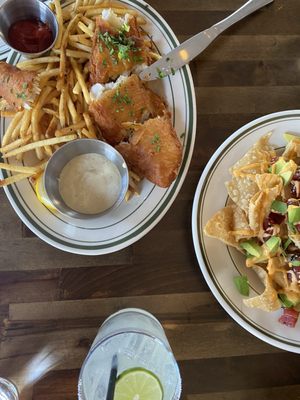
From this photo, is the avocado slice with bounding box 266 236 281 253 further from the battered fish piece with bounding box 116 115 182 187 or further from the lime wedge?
the lime wedge

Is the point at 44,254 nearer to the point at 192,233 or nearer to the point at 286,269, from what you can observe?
the point at 192,233

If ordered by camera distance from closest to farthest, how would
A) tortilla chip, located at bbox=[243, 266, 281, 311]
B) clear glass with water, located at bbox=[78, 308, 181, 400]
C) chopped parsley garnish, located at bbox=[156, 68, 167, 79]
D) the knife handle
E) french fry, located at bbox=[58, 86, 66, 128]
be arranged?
clear glass with water, located at bbox=[78, 308, 181, 400]
tortilla chip, located at bbox=[243, 266, 281, 311]
french fry, located at bbox=[58, 86, 66, 128]
chopped parsley garnish, located at bbox=[156, 68, 167, 79]
the knife handle

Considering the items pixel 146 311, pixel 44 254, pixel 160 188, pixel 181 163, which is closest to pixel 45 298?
pixel 44 254

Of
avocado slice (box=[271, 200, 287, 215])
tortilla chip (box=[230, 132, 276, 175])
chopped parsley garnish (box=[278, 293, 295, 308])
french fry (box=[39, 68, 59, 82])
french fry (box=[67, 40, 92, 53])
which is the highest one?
french fry (box=[67, 40, 92, 53])

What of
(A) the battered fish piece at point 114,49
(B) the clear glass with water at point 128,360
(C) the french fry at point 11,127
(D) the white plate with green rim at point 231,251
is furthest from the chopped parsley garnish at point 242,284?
(C) the french fry at point 11,127

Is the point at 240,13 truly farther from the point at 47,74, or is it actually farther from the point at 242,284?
the point at 242,284

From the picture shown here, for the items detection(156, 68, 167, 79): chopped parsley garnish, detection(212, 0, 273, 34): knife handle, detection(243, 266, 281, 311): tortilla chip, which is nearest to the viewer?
detection(243, 266, 281, 311): tortilla chip

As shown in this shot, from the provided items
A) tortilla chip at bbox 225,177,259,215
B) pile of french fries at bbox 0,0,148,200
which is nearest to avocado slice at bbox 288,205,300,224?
tortilla chip at bbox 225,177,259,215
